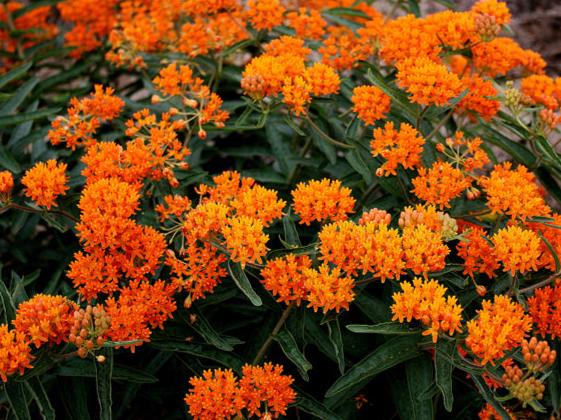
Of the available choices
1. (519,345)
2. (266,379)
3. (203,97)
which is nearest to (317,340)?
(266,379)

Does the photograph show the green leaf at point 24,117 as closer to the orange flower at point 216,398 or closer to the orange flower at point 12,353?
the orange flower at point 12,353

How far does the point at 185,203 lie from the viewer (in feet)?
10.0

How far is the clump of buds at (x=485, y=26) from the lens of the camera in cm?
355

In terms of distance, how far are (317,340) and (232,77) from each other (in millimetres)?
2081

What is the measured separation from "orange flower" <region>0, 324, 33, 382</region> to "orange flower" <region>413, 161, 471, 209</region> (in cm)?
191

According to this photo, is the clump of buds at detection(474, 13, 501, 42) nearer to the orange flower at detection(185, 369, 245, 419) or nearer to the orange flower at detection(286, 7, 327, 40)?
the orange flower at detection(286, 7, 327, 40)

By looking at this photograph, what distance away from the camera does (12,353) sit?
2498mm

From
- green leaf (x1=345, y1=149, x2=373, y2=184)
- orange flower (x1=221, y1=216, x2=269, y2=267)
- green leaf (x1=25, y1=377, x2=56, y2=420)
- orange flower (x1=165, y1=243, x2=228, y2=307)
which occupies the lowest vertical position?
green leaf (x1=25, y1=377, x2=56, y2=420)

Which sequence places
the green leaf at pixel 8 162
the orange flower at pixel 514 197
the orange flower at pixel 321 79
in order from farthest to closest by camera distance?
the green leaf at pixel 8 162 → the orange flower at pixel 321 79 → the orange flower at pixel 514 197

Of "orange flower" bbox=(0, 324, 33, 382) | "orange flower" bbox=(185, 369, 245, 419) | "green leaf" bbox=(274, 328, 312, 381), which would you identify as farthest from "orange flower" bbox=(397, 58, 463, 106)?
"orange flower" bbox=(0, 324, 33, 382)

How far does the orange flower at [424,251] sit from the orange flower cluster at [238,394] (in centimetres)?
74

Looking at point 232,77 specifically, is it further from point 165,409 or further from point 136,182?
point 165,409

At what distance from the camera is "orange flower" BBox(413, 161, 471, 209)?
3.16 meters

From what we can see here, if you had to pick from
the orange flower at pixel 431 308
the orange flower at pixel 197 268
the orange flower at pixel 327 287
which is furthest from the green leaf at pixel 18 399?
the orange flower at pixel 431 308
